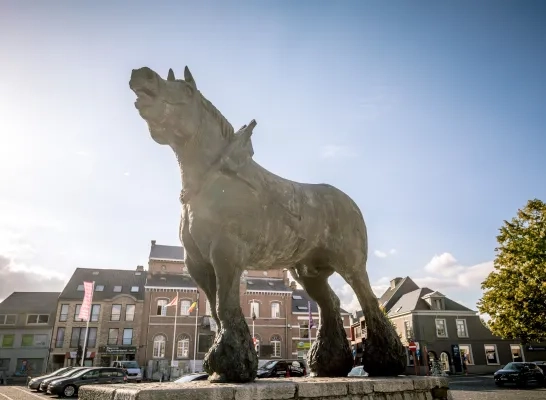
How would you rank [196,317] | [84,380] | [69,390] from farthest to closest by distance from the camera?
[196,317]
[84,380]
[69,390]

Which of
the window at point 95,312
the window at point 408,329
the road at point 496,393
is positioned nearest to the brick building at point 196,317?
the window at point 95,312

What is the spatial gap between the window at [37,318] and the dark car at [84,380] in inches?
979

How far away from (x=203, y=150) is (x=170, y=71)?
801 millimetres

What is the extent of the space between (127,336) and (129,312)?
91.1 inches

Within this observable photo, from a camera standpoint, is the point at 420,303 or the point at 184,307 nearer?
the point at 420,303

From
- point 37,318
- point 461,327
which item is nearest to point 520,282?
point 461,327

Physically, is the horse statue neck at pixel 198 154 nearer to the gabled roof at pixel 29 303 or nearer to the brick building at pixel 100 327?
the brick building at pixel 100 327

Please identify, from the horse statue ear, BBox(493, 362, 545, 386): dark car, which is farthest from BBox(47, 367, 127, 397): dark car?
BBox(493, 362, 545, 386): dark car

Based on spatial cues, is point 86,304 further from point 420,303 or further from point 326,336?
point 420,303

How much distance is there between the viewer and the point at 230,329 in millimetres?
3115

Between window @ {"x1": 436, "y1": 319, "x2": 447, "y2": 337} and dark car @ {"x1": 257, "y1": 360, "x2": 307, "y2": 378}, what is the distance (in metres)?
25.5

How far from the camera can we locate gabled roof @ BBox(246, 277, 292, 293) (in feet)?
138

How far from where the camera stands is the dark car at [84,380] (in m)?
18.0

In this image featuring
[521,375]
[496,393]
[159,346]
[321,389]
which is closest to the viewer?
[321,389]
